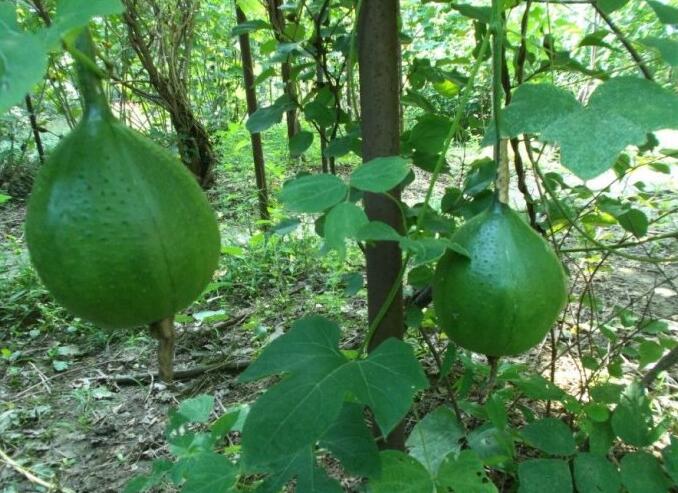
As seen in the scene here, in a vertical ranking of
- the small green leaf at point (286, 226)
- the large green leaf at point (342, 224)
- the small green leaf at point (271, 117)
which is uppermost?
the small green leaf at point (271, 117)

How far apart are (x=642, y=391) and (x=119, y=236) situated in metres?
1.42

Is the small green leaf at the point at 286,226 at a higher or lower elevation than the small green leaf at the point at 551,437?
higher

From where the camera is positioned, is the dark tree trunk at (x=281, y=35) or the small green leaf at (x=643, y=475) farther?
the dark tree trunk at (x=281, y=35)

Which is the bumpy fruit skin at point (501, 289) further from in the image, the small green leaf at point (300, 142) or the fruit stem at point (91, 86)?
the small green leaf at point (300, 142)

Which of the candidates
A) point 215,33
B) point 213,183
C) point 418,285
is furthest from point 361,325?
point 215,33

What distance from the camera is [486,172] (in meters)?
1.31

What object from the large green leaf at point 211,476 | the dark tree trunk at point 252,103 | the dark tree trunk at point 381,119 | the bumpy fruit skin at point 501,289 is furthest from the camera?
the dark tree trunk at point 252,103

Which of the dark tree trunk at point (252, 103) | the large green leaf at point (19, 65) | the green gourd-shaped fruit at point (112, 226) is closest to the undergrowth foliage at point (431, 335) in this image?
the large green leaf at point (19, 65)

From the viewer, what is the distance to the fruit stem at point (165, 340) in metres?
0.71

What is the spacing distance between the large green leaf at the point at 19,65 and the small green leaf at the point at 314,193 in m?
0.41

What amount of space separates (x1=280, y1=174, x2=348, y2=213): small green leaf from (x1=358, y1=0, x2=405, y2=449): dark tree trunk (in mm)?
224

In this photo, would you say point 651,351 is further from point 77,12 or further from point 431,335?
point 77,12

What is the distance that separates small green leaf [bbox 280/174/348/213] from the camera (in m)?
0.80

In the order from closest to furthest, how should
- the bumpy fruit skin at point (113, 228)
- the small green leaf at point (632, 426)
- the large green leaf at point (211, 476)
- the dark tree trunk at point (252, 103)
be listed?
the bumpy fruit skin at point (113, 228), the large green leaf at point (211, 476), the small green leaf at point (632, 426), the dark tree trunk at point (252, 103)
